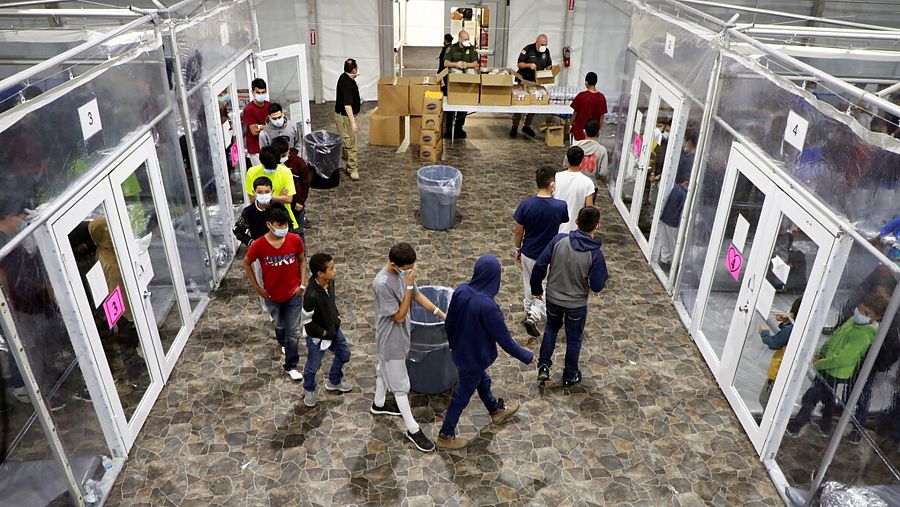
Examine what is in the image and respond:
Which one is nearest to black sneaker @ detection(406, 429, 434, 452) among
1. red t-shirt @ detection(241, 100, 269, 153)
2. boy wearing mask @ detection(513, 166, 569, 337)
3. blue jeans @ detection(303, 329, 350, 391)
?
→ blue jeans @ detection(303, 329, 350, 391)

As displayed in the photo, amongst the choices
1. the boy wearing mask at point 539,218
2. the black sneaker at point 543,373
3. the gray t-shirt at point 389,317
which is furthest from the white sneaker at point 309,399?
the boy wearing mask at point 539,218

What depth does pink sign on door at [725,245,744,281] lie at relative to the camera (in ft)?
15.7

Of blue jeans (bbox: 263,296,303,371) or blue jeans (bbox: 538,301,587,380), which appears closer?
blue jeans (bbox: 538,301,587,380)

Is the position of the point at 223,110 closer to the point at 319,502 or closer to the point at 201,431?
the point at 201,431

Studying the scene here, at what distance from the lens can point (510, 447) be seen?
14.4 feet

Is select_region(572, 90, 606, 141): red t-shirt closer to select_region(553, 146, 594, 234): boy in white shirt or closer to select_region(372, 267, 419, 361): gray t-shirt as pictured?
select_region(553, 146, 594, 234): boy in white shirt

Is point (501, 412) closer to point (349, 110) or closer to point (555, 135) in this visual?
point (349, 110)

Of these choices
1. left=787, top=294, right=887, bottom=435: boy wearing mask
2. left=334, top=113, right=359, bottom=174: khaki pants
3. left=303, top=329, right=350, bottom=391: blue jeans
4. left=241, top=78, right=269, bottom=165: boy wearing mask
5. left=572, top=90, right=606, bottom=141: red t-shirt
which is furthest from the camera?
left=334, top=113, right=359, bottom=174: khaki pants

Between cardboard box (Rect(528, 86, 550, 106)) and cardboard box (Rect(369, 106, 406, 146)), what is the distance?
202 cm

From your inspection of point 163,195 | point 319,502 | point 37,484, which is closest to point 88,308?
→ point 37,484

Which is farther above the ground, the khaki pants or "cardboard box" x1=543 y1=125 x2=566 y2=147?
the khaki pants

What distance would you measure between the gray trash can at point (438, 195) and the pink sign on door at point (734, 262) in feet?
10.3

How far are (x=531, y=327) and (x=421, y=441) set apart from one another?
1.69m

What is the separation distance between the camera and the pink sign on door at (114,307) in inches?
158
